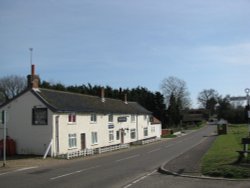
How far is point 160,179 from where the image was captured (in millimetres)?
17250

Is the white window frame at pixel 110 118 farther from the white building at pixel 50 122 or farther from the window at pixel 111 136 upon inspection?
the white building at pixel 50 122

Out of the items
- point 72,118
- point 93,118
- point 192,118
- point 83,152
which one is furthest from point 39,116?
point 192,118

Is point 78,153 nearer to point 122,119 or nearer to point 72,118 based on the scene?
point 72,118

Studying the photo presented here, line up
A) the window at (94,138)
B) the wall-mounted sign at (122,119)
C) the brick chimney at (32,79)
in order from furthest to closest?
the wall-mounted sign at (122,119) < the window at (94,138) < the brick chimney at (32,79)

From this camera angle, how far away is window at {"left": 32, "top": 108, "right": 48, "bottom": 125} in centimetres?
3634

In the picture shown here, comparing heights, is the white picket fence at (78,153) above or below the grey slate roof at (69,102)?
below

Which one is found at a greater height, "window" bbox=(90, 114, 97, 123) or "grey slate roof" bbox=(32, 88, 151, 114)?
"grey slate roof" bbox=(32, 88, 151, 114)

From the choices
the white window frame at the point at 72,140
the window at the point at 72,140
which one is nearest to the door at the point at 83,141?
the white window frame at the point at 72,140

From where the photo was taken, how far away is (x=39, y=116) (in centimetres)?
3678

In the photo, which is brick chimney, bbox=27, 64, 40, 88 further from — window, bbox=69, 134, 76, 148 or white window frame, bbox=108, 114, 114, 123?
white window frame, bbox=108, 114, 114, 123

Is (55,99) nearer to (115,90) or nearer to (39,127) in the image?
(39,127)

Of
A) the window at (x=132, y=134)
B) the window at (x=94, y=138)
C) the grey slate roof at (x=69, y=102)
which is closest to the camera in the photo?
the grey slate roof at (x=69, y=102)

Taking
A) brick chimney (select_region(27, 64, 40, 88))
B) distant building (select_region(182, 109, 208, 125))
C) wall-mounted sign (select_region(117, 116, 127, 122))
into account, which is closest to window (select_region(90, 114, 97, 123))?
brick chimney (select_region(27, 64, 40, 88))

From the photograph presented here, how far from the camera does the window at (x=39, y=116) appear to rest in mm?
36344
